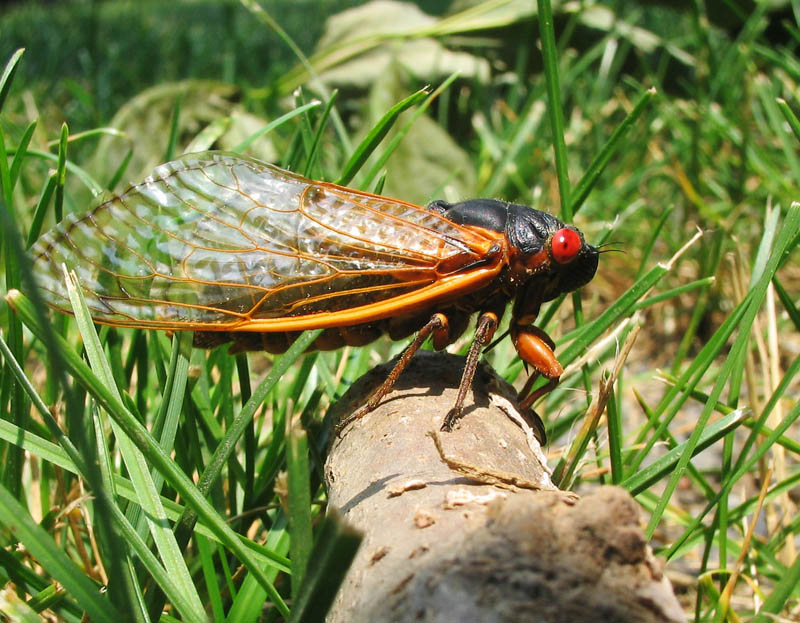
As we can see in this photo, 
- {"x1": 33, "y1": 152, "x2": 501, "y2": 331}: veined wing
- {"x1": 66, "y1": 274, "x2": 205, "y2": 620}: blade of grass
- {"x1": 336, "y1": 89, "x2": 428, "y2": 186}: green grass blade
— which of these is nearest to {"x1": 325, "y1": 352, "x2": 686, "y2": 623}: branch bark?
{"x1": 66, "y1": 274, "x2": 205, "y2": 620}: blade of grass

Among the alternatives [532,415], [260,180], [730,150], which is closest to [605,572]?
[532,415]

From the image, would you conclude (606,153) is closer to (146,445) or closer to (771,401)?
(771,401)

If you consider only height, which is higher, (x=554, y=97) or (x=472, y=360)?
(x=554, y=97)

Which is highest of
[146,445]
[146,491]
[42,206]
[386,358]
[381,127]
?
[381,127]

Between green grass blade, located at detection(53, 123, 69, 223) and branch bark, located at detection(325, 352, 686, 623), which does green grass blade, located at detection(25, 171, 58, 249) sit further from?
branch bark, located at detection(325, 352, 686, 623)

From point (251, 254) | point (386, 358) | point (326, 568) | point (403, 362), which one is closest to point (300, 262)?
point (251, 254)

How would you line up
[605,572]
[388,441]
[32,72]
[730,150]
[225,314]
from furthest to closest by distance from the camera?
[32,72] < [730,150] < [225,314] < [388,441] < [605,572]

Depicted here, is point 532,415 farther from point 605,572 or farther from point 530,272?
point 605,572
